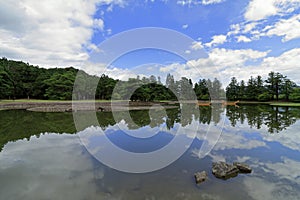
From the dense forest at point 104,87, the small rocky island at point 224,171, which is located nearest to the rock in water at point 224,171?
the small rocky island at point 224,171

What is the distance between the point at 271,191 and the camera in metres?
5.56

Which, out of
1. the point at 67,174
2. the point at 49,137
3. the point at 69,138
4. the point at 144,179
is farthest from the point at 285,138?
the point at 49,137

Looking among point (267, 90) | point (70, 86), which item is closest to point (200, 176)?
point (70, 86)

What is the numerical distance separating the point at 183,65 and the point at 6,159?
17.8 metres

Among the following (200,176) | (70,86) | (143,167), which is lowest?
(143,167)

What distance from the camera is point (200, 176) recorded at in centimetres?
619

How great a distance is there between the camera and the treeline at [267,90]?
46.0 meters

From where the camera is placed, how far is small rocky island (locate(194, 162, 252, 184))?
20.3ft

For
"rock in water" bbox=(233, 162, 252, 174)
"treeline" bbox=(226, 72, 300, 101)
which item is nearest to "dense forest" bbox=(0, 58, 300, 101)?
"treeline" bbox=(226, 72, 300, 101)

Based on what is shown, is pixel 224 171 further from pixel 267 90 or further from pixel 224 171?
pixel 267 90

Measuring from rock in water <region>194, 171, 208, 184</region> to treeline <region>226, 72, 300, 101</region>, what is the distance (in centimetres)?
4639

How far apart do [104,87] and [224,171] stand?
42684 mm

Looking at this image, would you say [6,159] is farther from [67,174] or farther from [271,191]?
[271,191]

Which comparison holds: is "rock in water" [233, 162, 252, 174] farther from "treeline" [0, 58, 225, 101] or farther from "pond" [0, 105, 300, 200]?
"treeline" [0, 58, 225, 101]
